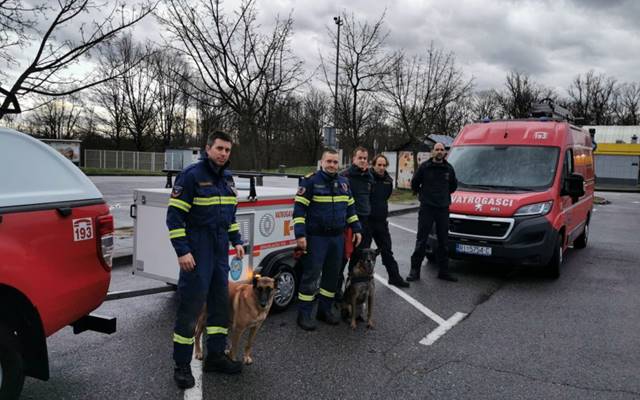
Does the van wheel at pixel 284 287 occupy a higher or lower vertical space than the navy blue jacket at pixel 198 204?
lower

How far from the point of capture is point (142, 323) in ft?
16.3

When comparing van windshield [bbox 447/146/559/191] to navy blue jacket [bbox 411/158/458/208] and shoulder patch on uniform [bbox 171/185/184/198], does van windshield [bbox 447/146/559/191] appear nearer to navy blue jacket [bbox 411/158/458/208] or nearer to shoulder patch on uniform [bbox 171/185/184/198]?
navy blue jacket [bbox 411/158/458/208]

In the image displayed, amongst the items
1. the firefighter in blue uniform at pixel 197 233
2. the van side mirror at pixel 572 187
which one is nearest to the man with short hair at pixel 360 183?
the firefighter in blue uniform at pixel 197 233

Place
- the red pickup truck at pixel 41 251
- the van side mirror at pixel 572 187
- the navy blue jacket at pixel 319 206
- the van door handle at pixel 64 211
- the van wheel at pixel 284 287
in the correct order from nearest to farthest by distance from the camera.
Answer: the red pickup truck at pixel 41 251, the van door handle at pixel 64 211, the navy blue jacket at pixel 319 206, the van wheel at pixel 284 287, the van side mirror at pixel 572 187

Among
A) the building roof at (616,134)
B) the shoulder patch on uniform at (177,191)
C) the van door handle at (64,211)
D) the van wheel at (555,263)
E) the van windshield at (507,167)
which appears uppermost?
the building roof at (616,134)

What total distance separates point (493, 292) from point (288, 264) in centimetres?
300

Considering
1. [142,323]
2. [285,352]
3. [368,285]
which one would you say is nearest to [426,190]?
[368,285]

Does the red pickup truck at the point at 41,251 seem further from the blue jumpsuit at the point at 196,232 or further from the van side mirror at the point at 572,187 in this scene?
the van side mirror at the point at 572,187

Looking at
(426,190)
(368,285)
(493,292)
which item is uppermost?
(426,190)

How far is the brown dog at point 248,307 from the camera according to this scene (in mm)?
3947

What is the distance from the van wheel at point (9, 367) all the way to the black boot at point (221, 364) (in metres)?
1.36

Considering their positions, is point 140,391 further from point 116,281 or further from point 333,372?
point 116,281

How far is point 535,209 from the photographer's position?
7.13 meters

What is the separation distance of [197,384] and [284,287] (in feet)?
6.55
